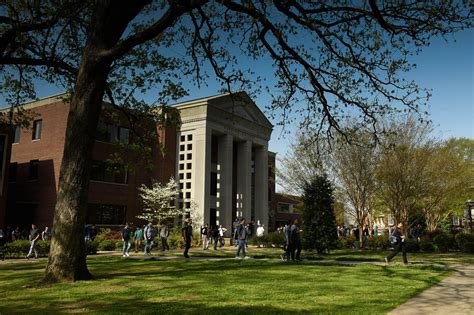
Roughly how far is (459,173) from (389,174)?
26.0ft

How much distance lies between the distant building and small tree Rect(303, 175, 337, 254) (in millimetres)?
10931

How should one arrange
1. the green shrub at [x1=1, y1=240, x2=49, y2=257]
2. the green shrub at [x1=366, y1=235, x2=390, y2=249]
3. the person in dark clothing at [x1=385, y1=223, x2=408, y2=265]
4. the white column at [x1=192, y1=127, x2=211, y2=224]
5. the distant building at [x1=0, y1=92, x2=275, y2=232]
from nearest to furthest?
the person in dark clothing at [x1=385, y1=223, x2=408, y2=265]
the green shrub at [x1=1, y1=240, x2=49, y2=257]
the green shrub at [x1=366, y1=235, x2=390, y2=249]
the distant building at [x1=0, y1=92, x2=275, y2=232]
the white column at [x1=192, y1=127, x2=211, y2=224]

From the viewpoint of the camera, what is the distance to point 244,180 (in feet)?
156

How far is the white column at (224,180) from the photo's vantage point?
43.0 metres

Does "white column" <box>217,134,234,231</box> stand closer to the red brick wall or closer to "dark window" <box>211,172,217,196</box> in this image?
"dark window" <box>211,172,217,196</box>

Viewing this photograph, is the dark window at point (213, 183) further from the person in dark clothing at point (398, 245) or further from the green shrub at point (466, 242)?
the person in dark clothing at point (398, 245)

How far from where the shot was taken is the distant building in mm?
34969

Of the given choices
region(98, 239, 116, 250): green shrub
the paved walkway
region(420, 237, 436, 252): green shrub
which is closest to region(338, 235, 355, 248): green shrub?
region(420, 237, 436, 252): green shrub

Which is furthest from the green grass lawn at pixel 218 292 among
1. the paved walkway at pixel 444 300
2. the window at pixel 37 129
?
the window at pixel 37 129

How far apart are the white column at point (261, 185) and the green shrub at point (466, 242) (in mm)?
25440

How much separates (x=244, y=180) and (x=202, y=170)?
24.8 ft

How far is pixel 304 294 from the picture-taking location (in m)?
9.11

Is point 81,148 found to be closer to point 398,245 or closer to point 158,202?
point 398,245

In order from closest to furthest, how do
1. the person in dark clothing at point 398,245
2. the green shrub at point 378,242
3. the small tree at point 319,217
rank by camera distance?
the person in dark clothing at point 398,245 → the small tree at point 319,217 → the green shrub at point 378,242
